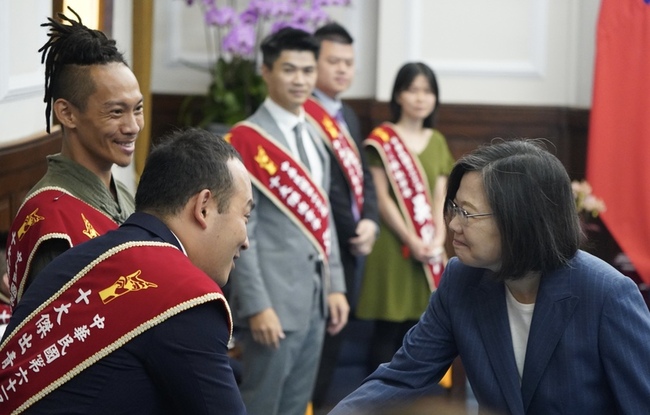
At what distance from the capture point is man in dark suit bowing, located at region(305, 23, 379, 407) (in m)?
3.50

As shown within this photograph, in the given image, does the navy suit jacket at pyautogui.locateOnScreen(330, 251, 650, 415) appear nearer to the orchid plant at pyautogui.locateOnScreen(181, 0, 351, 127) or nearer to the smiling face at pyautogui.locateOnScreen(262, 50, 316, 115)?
the smiling face at pyautogui.locateOnScreen(262, 50, 316, 115)

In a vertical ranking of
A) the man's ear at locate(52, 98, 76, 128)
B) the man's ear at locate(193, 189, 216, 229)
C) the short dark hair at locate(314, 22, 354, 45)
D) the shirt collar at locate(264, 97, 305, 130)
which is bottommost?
the man's ear at locate(193, 189, 216, 229)

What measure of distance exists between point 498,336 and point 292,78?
5.11ft

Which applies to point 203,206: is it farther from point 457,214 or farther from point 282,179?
point 282,179

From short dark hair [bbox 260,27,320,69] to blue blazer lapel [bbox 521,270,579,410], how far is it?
1.68 m

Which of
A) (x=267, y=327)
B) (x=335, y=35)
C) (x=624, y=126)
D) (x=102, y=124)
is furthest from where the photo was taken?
(x=624, y=126)

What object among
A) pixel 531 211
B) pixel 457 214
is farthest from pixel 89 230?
pixel 531 211

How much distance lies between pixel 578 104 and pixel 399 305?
1.63 meters

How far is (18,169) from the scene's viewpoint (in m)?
2.91

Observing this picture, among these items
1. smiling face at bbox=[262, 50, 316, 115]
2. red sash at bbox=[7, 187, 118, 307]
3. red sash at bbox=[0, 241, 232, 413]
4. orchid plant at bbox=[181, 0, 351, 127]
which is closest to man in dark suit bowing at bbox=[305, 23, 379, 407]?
smiling face at bbox=[262, 50, 316, 115]

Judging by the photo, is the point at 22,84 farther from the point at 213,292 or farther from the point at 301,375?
the point at 213,292

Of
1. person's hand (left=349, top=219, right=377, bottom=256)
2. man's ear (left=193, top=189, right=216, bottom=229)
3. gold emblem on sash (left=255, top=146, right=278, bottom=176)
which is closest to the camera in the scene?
man's ear (left=193, top=189, right=216, bottom=229)

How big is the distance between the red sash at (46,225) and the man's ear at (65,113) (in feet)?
0.49

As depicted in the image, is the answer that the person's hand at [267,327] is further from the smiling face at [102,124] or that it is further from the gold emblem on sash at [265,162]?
the smiling face at [102,124]
